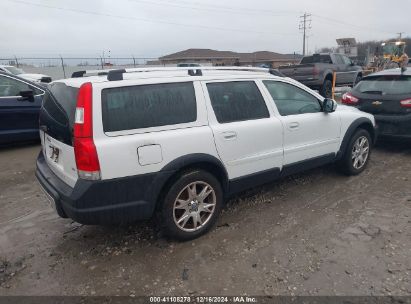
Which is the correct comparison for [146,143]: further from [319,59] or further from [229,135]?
[319,59]

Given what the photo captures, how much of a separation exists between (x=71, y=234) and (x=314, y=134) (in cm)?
313

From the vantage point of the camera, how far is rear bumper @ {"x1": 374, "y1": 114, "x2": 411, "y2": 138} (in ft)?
18.6

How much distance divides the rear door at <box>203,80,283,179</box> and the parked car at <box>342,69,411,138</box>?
3032 mm

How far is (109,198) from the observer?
2.80 metres

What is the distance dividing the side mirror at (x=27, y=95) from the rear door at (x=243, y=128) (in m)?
4.87

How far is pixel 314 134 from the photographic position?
4285 mm

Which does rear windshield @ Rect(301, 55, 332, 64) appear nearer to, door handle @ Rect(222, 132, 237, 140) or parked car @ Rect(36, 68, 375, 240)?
parked car @ Rect(36, 68, 375, 240)

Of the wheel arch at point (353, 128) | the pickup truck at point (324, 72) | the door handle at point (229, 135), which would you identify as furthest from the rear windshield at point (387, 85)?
the pickup truck at point (324, 72)

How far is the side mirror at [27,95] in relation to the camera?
21.7 feet

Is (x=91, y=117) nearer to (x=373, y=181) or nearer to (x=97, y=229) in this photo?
(x=97, y=229)

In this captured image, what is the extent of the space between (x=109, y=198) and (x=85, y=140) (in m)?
0.52

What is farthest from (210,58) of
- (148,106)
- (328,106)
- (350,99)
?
(148,106)

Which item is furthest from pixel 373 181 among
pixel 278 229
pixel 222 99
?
pixel 222 99

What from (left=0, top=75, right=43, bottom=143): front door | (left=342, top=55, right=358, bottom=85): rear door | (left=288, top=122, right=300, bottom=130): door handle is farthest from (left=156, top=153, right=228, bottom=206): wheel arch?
(left=342, top=55, right=358, bottom=85): rear door
